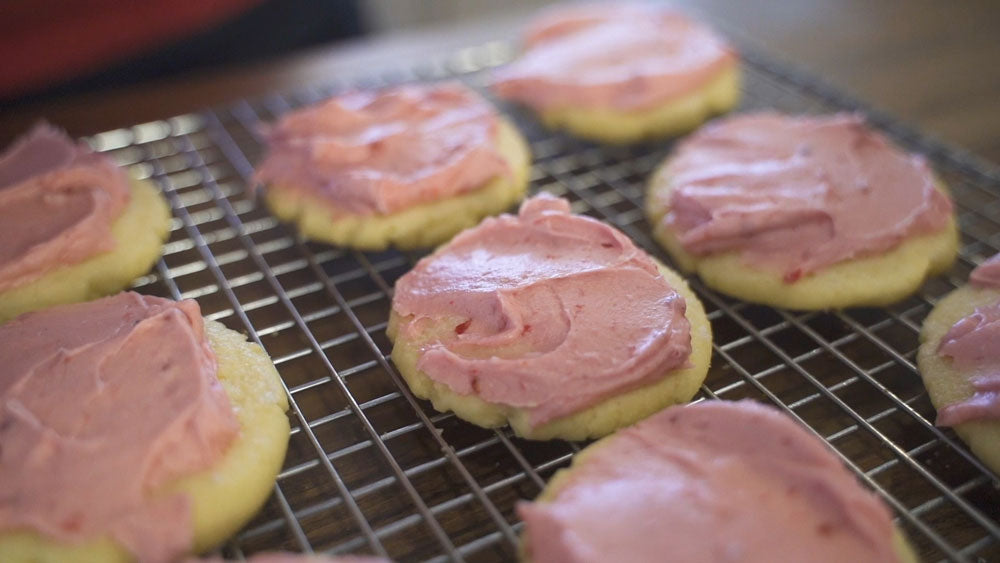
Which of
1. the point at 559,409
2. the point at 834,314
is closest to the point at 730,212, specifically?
the point at 834,314

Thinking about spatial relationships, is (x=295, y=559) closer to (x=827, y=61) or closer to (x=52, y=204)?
(x=52, y=204)

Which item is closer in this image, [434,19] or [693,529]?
[693,529]

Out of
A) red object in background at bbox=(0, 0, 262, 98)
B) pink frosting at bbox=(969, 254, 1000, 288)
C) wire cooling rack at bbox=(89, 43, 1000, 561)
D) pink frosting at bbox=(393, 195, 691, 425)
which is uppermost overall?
red object in background at bbox=(0, 0, 262, 98)

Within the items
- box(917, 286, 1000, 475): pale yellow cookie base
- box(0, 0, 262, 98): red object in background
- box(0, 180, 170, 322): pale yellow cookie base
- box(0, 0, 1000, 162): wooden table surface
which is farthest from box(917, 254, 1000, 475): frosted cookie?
box(0, 0, 262, 98): red object in background

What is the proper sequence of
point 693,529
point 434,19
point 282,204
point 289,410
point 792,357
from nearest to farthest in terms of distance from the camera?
1. point 693,529
2. point 289,410
3. point 792,357
4. point 282,204
5. point 434,19

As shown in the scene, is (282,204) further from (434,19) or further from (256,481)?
(434,19)

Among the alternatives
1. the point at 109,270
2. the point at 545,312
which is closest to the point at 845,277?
the point at 545,312

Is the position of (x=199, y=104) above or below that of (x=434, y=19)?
above

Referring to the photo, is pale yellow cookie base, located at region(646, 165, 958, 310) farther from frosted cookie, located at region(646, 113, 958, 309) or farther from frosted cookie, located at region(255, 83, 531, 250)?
frosted cookie, located at region(255, 83, 531, 250)
